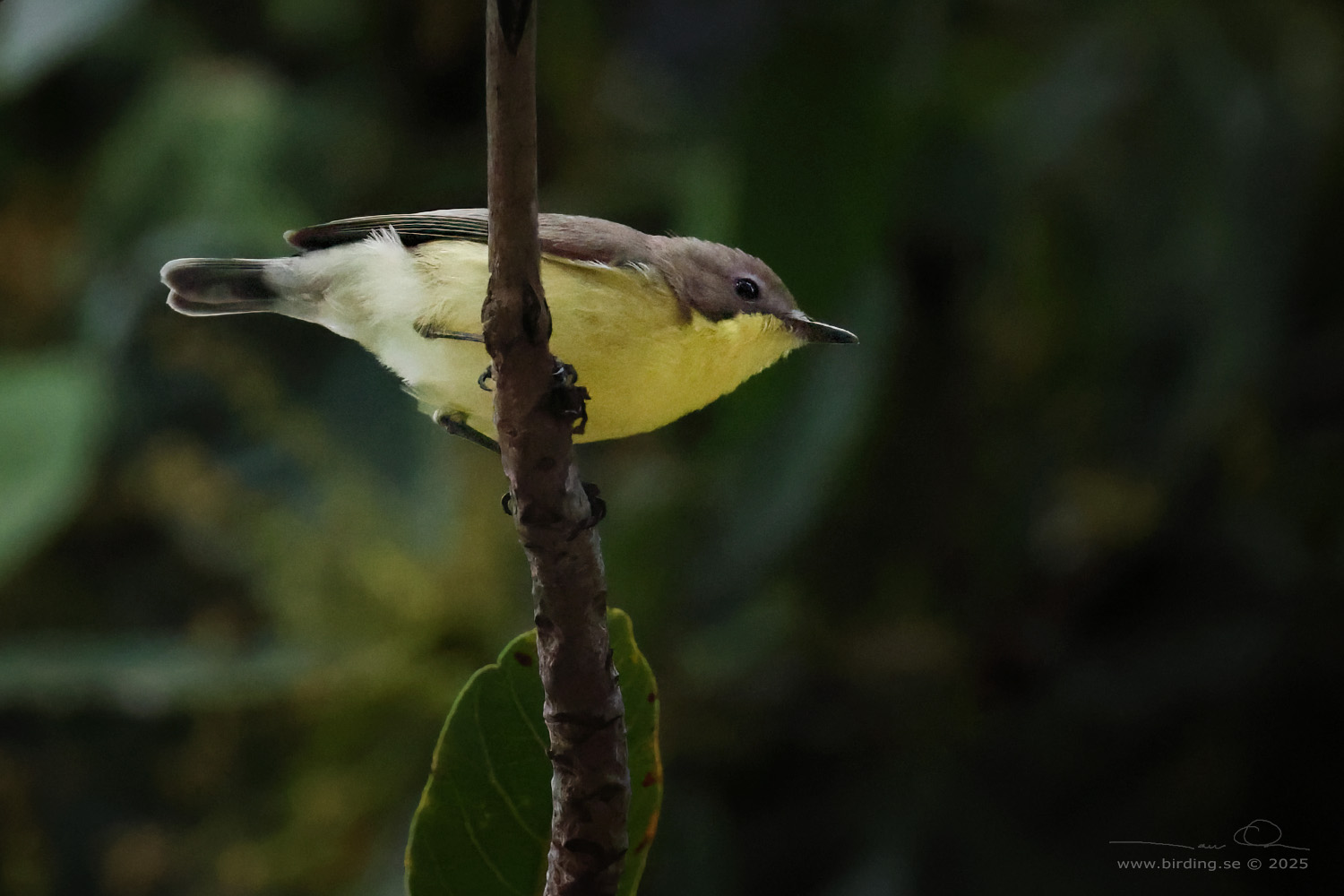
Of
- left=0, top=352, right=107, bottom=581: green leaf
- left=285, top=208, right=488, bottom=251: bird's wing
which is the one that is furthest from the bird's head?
left=0, top=352, right=107, bottom=581: green leaf

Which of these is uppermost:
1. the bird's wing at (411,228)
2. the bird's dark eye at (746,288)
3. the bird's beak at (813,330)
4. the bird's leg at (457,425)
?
the bird's wing at (411,228)

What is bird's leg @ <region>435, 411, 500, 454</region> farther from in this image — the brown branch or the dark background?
the dark background

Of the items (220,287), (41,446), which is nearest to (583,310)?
(220,287)

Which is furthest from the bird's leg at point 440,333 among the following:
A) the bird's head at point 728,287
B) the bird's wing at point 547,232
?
the bird's head at point 728,287

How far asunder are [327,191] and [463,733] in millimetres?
2915

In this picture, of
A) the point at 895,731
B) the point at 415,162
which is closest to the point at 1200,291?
the point at 895,731

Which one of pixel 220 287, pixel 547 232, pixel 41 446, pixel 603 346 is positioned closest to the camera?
pixel 603 346

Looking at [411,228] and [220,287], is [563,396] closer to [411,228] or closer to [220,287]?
[411,228]

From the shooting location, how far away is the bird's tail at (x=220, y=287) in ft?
7.86

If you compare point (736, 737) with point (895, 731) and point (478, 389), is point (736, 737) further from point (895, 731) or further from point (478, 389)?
point (478, 389)

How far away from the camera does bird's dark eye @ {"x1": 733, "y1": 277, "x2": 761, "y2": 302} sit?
2174 mm

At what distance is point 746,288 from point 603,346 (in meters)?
0.36
